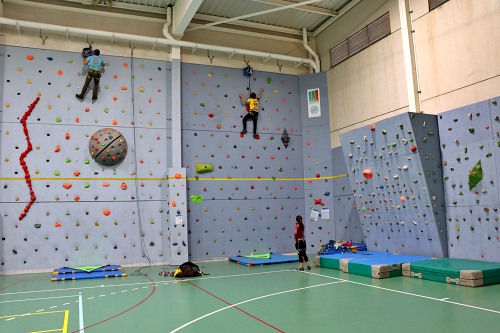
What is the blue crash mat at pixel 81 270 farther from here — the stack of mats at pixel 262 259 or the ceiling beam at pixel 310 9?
the ceiling beam at pixel 310 9

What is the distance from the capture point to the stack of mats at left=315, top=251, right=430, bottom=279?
6.50 meters

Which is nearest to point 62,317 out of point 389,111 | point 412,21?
point 389,111

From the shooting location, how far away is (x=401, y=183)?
7852 mm

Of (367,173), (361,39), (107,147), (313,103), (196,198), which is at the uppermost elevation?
(361,39)

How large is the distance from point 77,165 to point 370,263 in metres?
6.79

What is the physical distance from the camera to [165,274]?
7.79 meters

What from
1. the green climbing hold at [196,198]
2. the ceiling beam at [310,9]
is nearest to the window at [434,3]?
the ceiling beam at [310,9]

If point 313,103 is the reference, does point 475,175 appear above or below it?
below

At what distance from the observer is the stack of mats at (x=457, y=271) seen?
5488mm

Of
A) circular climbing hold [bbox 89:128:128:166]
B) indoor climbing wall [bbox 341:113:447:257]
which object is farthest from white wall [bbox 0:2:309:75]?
indoor climbing wall [bbox 341:113:447:257]

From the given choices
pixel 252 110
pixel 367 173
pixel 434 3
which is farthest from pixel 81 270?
pixel 434 3

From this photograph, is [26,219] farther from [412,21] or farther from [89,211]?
[412,21]

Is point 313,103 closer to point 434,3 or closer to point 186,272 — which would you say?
point 434,3

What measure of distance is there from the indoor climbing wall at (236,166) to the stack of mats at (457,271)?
4.79m
